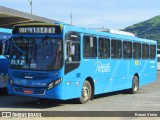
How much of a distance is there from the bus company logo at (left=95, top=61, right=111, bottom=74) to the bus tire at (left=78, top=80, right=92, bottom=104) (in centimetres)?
93

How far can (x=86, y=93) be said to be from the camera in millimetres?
15656

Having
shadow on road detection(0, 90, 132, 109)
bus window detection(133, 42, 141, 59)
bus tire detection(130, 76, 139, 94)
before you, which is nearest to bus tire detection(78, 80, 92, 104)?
shadow on road detection(0, 90, 132, 109)

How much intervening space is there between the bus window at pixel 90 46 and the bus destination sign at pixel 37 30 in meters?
1.63

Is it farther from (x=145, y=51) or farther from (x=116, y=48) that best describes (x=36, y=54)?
(x=145, y=51)

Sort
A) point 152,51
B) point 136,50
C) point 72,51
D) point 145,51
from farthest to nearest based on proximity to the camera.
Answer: point 152,51 → point 145,51 → point 136,50 → point 72,51

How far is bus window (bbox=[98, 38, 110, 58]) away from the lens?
16.8m

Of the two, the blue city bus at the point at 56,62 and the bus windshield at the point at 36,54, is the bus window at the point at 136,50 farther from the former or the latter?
the bus windshield at the point at 36,54

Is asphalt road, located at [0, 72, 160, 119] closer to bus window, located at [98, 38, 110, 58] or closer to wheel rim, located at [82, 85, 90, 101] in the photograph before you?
wheel rim, located at [82, 85, 90, 101]

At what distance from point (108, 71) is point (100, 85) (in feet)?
3.32

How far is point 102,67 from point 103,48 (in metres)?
0.73

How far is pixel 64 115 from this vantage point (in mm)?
12586

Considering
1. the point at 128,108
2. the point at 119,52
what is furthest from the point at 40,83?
the point at 119,52

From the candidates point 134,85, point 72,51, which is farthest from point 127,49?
point 72,51

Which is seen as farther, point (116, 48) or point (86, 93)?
point (116, 48)
